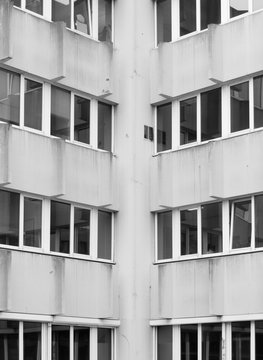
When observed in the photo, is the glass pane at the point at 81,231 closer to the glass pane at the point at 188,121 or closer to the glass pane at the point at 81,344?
the glass pane at the point at 81,344

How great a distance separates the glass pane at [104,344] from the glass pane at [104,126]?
449 cm

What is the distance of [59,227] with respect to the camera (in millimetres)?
21312

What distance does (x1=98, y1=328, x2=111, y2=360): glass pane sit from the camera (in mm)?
21766

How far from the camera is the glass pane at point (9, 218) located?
784 inches

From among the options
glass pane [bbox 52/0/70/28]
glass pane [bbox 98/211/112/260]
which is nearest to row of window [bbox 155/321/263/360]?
glass pane [bbox 98/211/112/260]

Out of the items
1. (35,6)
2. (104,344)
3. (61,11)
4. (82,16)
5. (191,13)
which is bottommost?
(104,344)

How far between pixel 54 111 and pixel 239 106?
170 inches

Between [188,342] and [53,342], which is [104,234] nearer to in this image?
[53,342]

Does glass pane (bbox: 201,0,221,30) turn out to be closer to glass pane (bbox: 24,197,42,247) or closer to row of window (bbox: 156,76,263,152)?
row of window (bbox: 156,76,263,152)

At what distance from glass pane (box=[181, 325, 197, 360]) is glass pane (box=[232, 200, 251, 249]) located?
2.22 meters

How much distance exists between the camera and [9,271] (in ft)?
64.1

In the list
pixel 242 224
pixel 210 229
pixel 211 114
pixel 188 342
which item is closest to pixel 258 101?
pixel 211 114

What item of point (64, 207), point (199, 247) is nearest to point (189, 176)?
point (199, 247)

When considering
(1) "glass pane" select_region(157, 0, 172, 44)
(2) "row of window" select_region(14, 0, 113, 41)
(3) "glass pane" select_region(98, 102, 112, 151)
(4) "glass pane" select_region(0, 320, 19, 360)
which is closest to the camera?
(4) "glass pane" select_region(0, 320, 19, 360)
